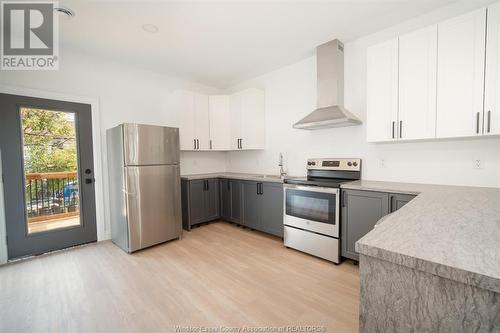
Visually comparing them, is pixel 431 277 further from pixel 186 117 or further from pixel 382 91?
pixel 186 117

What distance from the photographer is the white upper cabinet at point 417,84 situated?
2164 millimetres

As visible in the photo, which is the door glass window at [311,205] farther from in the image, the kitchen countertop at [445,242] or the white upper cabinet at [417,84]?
the kitchen countertop at [445,242]

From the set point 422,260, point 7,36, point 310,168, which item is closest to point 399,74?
point 310,168

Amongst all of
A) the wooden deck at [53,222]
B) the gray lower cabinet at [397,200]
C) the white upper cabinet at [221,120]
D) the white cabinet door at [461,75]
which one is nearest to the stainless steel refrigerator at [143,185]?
the wooden deck at [53,222]

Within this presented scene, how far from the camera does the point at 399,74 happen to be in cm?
236

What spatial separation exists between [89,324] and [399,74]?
362cm

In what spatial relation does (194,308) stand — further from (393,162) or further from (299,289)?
(393,162)

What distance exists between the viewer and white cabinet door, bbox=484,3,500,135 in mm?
1839

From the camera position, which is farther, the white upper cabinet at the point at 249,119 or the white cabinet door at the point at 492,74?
the white upper cabinet at the point at 249,119

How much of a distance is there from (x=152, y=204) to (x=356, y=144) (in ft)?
9.65

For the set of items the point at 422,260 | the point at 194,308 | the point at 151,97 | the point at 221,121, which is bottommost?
the point at 194,308

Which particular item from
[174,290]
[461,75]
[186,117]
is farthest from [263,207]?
[461,75]

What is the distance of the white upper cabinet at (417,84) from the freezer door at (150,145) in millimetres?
2929

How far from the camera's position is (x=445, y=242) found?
0.80 m
